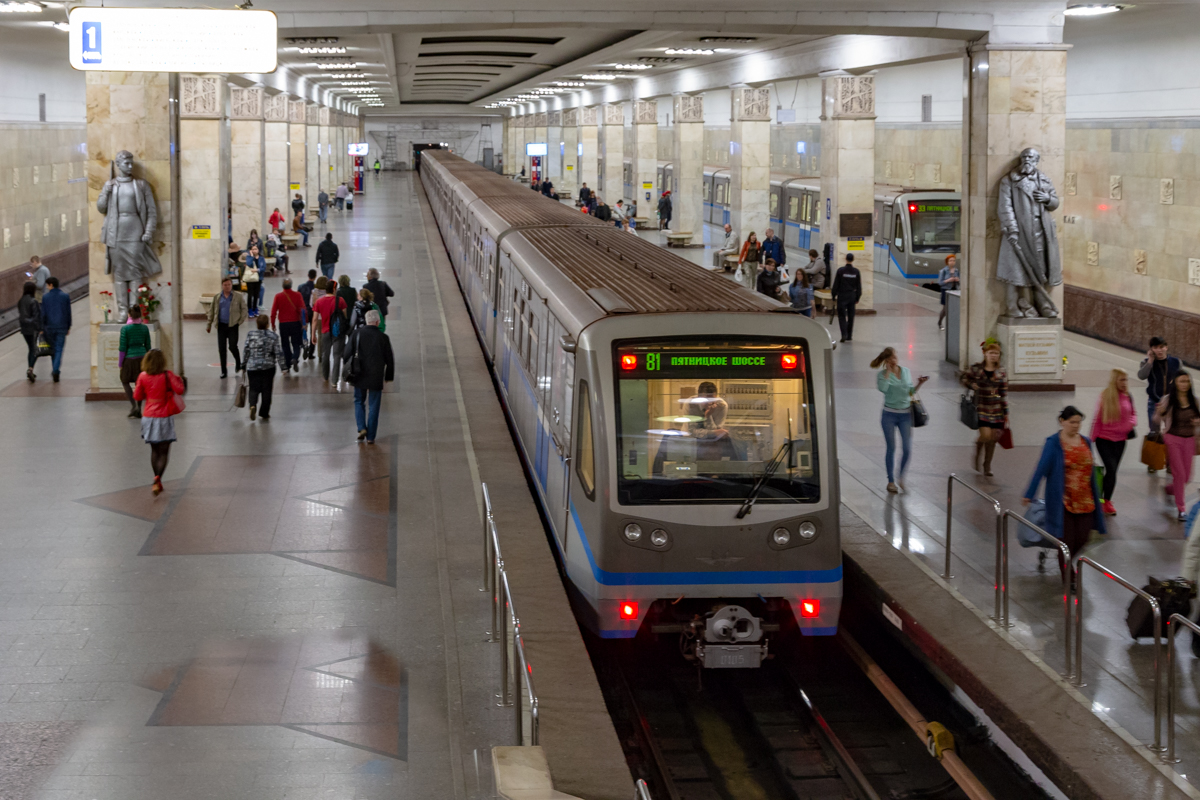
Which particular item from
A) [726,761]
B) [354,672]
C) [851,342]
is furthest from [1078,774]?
[851,342]

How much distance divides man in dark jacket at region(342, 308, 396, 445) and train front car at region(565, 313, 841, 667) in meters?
6.17

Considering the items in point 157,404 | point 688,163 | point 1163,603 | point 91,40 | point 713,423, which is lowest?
point 1163,603

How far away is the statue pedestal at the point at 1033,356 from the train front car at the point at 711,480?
10336mm

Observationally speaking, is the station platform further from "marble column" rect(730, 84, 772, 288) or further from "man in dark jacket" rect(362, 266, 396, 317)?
"marble column" rect(730, 84, 772, 288)

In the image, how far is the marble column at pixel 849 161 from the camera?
26250 millimetres

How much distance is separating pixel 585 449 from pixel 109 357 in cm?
1056

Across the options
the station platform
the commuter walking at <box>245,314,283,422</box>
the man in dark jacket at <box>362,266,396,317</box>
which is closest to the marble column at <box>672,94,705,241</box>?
the man in dark jacket at <box>362,266,396,317</box>

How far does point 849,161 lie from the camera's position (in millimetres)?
26438

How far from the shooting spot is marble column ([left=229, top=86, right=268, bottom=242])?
3244 cm

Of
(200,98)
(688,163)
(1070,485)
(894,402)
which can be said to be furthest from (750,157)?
(1070,485)

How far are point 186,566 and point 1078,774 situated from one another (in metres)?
7.19

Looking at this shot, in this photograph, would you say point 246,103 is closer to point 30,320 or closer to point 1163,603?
point 30,320

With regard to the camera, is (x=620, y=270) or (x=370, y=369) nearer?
(x=620, y=270)

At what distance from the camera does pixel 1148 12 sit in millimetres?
20688
